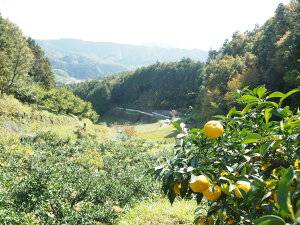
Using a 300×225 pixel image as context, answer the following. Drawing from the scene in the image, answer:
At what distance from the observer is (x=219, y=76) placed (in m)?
32.6

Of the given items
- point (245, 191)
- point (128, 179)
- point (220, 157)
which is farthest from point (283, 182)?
point (128, 179)

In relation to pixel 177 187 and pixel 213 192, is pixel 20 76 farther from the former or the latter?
pixel 213 192

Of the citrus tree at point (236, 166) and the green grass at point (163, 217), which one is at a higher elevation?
the citrus tree at point (236, 166)

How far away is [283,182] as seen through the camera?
68cm

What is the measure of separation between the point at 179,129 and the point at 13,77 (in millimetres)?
27006

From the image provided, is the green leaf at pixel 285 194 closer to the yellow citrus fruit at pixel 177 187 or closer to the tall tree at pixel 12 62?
the yellow citrus fruit at pixel 177 187

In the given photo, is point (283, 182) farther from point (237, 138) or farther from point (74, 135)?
point (74, 135)

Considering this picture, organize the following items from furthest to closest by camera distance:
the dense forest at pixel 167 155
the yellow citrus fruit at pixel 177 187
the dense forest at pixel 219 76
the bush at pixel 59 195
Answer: the dense forest at pixel 219 76
the bush at pixel 59 195
the yellow citrus fruit at pixel 177 187
the dense forest at pixel 167 155

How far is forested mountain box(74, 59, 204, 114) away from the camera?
66.4 metres

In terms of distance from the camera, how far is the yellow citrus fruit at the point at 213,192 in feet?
4.31

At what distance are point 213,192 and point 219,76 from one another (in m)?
33.3

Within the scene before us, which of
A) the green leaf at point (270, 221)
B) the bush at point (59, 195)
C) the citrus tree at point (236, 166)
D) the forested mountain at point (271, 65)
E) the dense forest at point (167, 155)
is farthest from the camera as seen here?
the forested mountain at point (271, 65)

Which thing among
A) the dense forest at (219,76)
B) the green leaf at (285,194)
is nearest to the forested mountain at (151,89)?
the dense forest at (219,76)

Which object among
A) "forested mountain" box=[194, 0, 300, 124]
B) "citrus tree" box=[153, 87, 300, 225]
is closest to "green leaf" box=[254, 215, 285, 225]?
"citrus tree" box=[153, 87, 300, 225]
